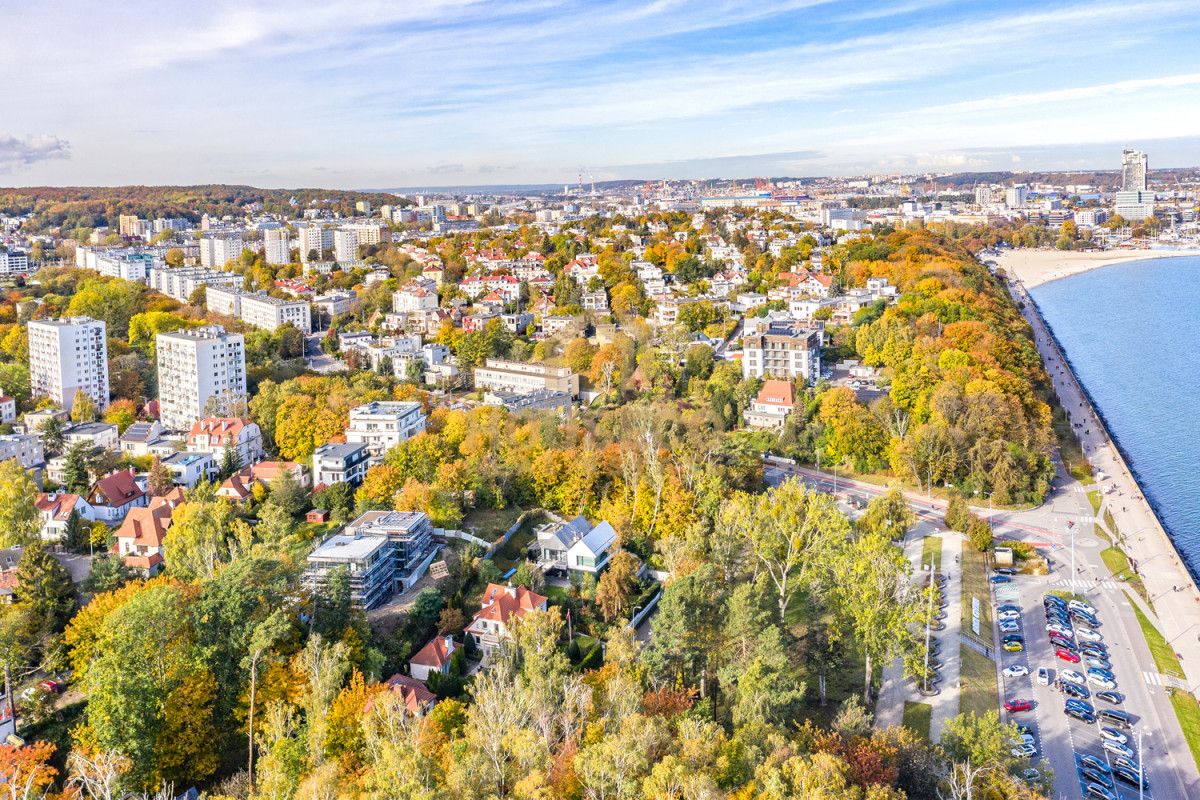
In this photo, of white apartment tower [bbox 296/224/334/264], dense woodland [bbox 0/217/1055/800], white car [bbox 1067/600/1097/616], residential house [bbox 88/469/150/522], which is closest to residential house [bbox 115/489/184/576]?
dense woodland [bbox 0/217/1055/800]

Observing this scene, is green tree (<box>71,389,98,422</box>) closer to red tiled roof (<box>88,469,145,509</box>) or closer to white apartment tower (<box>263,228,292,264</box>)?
red tiled roof (<box>88,469,145,509</box>)

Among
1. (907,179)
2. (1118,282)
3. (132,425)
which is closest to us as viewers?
(132,425)

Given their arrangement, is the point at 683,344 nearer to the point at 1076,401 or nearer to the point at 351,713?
the point at 1076,401

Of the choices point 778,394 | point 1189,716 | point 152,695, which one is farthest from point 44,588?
point 778,394

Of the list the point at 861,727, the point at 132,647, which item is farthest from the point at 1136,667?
the point at 132,647

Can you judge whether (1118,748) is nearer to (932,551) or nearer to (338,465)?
(932,551)

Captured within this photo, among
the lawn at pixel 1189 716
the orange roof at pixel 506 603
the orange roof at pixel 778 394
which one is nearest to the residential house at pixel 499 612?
the orange roof at pixel 506 603

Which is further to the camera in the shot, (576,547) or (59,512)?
(59,512)
